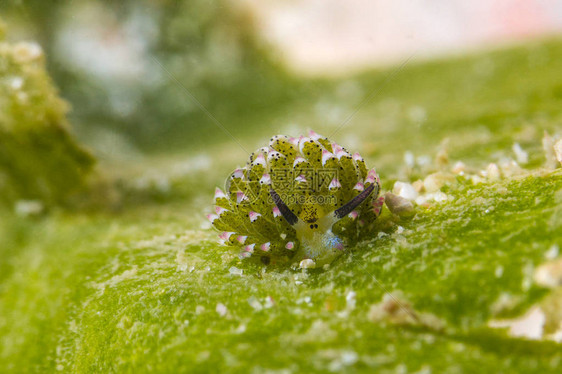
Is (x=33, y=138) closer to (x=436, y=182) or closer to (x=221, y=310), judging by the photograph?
(x=221, y=310)

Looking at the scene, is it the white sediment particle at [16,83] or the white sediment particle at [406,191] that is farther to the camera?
the white sediment particle at [16,83]

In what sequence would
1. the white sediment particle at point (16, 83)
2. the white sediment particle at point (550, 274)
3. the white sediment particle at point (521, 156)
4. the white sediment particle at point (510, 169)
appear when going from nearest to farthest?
the white sediment particle at point (550, 274) → the white sediment particle at point (510, 169) → the white sediment particle at point (521, 156) → the white sediment particle at point (16, 83)

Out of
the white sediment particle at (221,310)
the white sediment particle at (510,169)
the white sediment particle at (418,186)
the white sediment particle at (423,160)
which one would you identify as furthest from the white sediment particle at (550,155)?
the white sediment particle at (221,310)

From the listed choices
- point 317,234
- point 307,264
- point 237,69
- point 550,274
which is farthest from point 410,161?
point 237,69

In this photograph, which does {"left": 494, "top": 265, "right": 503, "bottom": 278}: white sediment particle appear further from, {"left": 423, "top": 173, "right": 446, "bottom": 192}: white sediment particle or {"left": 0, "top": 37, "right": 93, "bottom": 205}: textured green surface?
{"left": 0, "top": 37, "right": 93, "bottom": 205}: textured green surface

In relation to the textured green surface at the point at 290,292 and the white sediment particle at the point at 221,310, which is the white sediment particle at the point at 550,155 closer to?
the textured green surface at the point at 290,292

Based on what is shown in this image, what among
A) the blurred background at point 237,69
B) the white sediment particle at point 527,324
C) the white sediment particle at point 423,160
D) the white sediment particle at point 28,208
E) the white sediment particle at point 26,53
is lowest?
the white sediment particle at point 527,324
